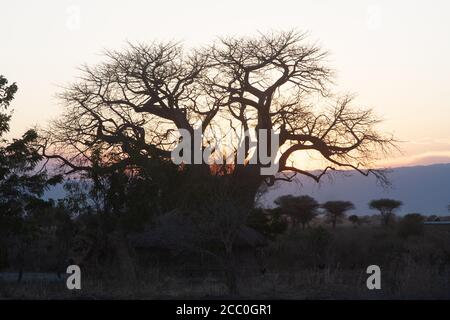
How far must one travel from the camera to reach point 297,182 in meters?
36.1

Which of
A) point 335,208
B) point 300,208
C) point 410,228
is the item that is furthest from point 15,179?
point 335,208

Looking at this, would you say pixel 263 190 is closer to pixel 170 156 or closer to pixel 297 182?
pixel 170 156

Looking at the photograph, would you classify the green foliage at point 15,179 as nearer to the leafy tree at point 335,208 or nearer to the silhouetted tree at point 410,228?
the silhouetted tree at point 410,228

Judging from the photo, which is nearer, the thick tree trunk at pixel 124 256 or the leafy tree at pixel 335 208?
the thick tree trunk at pixel 124 256

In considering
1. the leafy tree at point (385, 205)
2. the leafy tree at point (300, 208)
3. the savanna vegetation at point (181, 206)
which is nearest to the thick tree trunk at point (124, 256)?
the savanna vegetation at point (181, 206)

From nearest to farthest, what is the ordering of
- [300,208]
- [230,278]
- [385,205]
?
[230,278]
[300,208]
[385,205]

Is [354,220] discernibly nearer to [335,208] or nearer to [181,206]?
[335,208]

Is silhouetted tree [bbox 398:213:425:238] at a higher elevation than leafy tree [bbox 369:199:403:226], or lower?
lower

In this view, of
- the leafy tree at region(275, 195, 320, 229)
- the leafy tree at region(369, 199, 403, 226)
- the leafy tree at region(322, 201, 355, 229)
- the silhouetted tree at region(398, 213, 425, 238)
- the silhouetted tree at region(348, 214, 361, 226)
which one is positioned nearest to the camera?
the silhouetted tree at region(398, 213, 425, 238)

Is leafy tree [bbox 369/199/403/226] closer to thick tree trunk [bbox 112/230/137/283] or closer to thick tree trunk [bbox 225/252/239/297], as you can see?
thick tree trunk [bbox 112/230/137/283]

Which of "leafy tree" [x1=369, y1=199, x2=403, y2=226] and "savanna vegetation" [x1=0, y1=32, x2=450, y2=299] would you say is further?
"leafy tree" [x1=369, y1=199, x2=403, y2=226]

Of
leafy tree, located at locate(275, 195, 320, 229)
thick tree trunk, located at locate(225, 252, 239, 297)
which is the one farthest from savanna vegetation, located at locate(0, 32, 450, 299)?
leafy tree, located at locate(275, 195, 320, 229)

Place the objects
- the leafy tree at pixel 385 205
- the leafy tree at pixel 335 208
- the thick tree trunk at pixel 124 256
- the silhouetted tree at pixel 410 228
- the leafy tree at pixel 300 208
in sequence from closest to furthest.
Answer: the thick tree trunk at pixel 124 256, the silhouetted tree at pixel 410 228, the leafy tree at pixel 300 208, the leafy tree at pixel 385 205, the leafy tree at pixel 335 208
